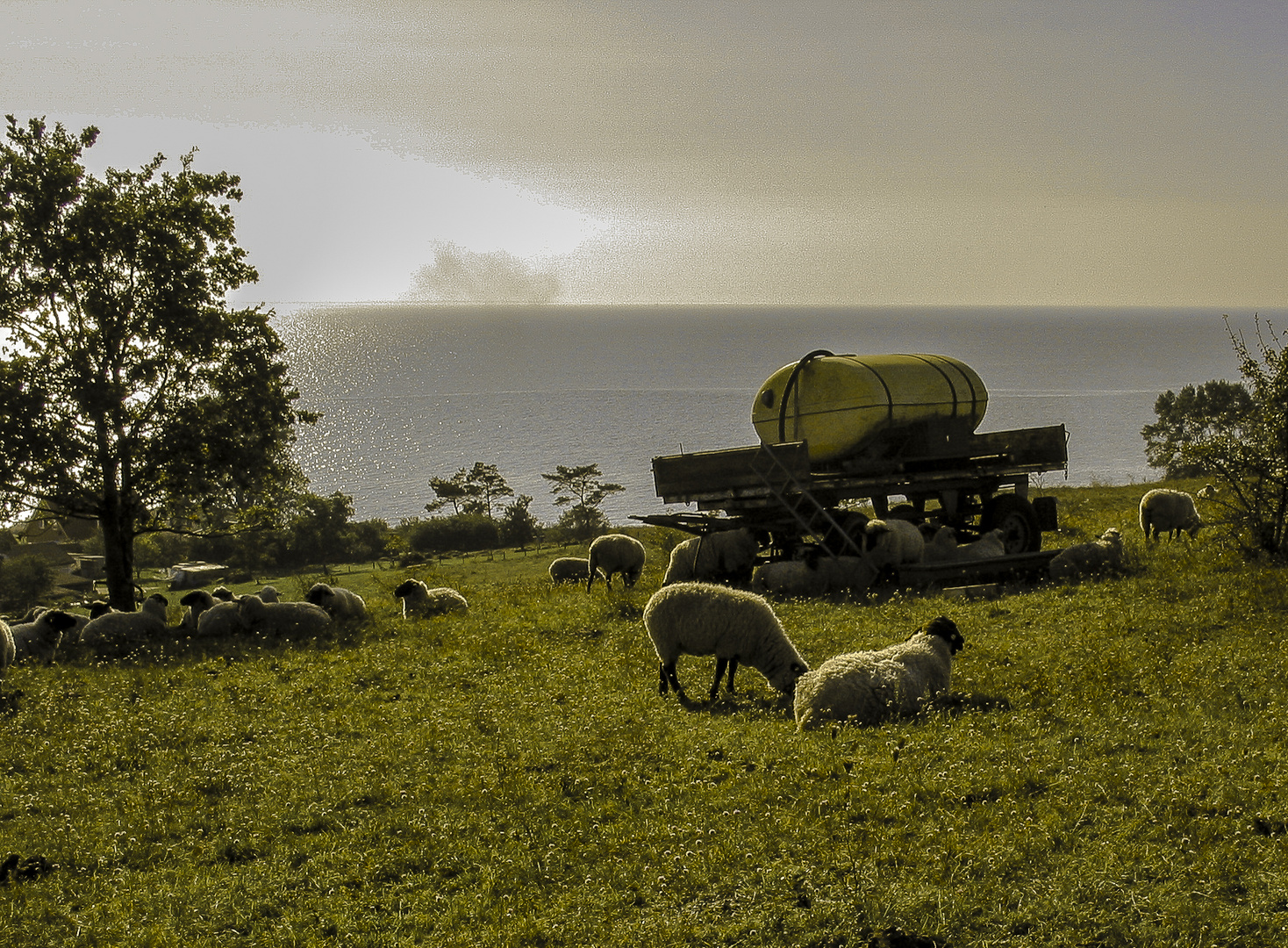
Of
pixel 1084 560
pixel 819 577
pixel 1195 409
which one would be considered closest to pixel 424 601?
pixel 819 577

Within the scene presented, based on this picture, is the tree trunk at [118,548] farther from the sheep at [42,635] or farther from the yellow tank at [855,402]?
the yellow tank at [855,402]

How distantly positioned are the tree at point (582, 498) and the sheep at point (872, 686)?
70.0 meters

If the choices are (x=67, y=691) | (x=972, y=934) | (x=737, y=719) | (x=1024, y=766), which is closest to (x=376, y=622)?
(x=67, y=691)

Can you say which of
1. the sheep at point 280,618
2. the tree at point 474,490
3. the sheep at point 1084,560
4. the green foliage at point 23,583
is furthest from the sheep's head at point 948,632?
the tree at point 474,490

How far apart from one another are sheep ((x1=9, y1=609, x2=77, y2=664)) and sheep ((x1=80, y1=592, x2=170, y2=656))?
0.40 metres

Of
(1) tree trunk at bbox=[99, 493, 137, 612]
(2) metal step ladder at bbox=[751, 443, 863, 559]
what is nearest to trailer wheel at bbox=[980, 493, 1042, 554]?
(2) metal step ladder at bbox=[751, 443, 863, 559]

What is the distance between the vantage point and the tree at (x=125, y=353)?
20812 millimetres

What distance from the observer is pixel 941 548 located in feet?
71.7

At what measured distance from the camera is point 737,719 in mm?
10961

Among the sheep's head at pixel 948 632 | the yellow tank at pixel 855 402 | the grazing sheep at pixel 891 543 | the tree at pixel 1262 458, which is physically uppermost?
the yellow tank at pixel 855 402

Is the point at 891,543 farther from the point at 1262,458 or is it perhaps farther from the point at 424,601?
the point at 424,601

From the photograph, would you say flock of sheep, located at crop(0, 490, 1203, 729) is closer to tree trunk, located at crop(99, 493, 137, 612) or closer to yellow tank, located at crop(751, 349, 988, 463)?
tree trunk, located at crop(99, 493, 137, 612)

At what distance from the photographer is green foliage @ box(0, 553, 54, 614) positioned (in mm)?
63438

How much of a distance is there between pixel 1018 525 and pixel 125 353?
72.0 feet
